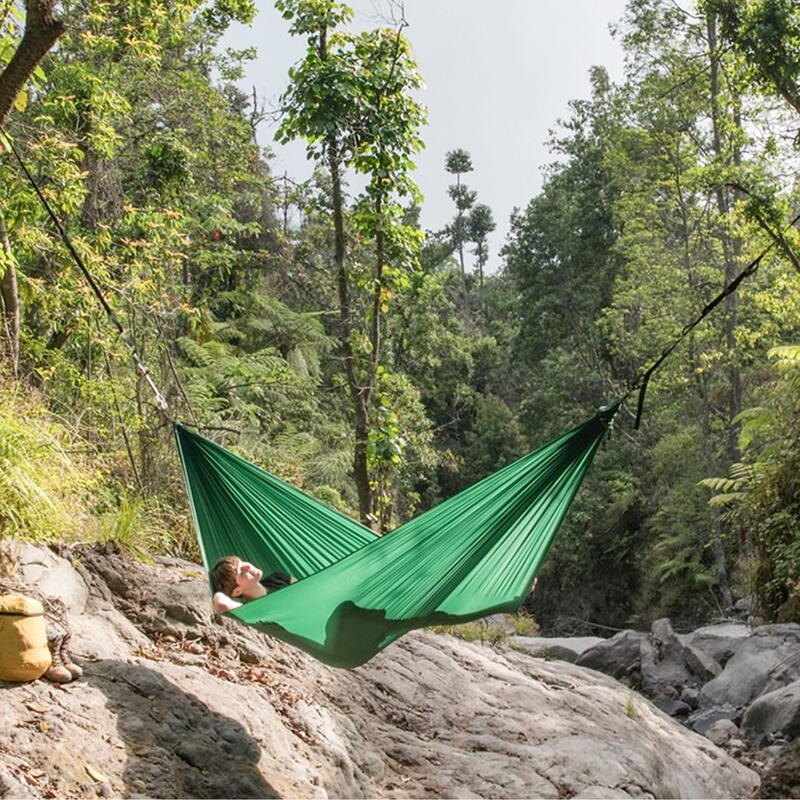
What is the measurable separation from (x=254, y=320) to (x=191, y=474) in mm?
6027

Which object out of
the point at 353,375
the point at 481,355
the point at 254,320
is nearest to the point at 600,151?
the point at 481,355

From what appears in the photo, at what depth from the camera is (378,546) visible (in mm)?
2150

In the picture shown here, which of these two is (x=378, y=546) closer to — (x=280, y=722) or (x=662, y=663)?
(x=280, y=722)

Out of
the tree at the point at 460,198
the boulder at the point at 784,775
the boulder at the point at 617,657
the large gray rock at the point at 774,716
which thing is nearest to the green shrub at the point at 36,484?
the boulder at the point at 784,775

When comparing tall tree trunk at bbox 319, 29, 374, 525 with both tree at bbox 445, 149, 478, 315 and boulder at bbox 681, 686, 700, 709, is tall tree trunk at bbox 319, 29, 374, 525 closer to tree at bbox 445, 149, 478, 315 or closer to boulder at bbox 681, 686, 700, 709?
boulder at bbox 681, 686, 700, 709

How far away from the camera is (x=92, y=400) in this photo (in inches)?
167

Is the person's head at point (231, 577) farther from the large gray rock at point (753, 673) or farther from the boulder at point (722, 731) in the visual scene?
the large gray rock at point (753, 673)

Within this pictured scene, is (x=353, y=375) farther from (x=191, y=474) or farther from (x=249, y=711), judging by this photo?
A: (x=249, y=711)

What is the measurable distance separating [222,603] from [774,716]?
119 inches

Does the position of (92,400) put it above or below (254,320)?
below

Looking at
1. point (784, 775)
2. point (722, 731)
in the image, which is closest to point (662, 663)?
point (722, 731)

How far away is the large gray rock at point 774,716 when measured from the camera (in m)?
3.96

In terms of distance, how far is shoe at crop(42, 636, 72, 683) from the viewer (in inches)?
81.7

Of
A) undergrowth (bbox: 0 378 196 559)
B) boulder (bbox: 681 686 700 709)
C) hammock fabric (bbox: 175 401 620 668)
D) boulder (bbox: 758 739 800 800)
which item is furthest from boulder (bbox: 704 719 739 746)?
undergrowth (bbox: 0 378 196 559)
